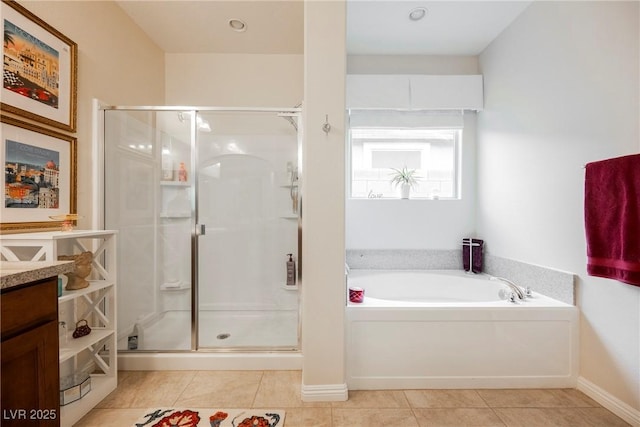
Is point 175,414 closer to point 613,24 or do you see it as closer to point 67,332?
point 67,332

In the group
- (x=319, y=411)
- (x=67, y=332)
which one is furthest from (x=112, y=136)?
(x=319, y=411)

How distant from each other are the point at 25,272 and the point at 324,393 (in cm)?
152

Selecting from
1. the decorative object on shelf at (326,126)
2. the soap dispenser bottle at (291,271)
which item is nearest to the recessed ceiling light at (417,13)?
the decorative object on shelf at (326,126)

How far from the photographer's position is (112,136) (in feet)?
7.00

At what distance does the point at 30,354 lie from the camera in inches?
34.6

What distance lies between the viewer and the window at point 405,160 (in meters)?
3.02

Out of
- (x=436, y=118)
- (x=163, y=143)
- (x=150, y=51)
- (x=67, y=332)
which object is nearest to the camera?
(x=67, y=332)

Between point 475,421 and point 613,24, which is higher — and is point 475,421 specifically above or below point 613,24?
below

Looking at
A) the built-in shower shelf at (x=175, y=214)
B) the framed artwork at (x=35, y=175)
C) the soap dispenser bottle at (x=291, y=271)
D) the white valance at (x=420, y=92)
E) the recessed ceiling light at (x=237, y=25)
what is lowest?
the soap dispenser bottle at (x=291, y=271)

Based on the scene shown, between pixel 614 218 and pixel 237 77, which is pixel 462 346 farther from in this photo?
pixel 237 77

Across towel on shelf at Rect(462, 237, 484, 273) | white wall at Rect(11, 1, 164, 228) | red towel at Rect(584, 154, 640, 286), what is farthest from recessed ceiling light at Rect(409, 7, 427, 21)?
white wall at Rect(11, 1, 164, 228)

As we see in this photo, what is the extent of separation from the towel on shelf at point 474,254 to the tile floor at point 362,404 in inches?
43.1

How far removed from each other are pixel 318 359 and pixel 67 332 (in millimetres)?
1477

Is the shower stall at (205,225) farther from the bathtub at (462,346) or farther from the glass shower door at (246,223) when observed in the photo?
the bathtub at (462,346)
